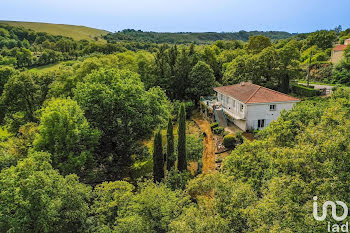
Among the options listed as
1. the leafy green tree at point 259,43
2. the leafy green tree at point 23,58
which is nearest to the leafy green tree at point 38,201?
the leafy green tree at point 259,43

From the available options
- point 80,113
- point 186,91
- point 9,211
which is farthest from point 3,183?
point 186,91

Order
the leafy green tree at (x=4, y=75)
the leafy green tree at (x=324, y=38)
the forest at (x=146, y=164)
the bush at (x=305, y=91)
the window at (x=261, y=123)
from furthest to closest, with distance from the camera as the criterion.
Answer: the leafy green tree at (x=324, y=38) < the bush at (x=305, y=91) < the leafy green tree at (x=4, y=75) < the window at (x=261, y=123) < the forest at (x=146, y=164)

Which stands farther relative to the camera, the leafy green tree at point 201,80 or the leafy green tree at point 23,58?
the leafy green tree at point 23,58

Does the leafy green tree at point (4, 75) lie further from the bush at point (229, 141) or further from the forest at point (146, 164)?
the bush at point (229, 141)

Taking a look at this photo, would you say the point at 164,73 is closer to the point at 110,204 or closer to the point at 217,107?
the point at 217,107

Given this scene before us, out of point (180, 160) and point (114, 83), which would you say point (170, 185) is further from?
point (114, 83)

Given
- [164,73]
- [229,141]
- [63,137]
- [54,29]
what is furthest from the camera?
[54,29]

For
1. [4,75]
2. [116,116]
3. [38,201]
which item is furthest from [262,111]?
[4,75]
